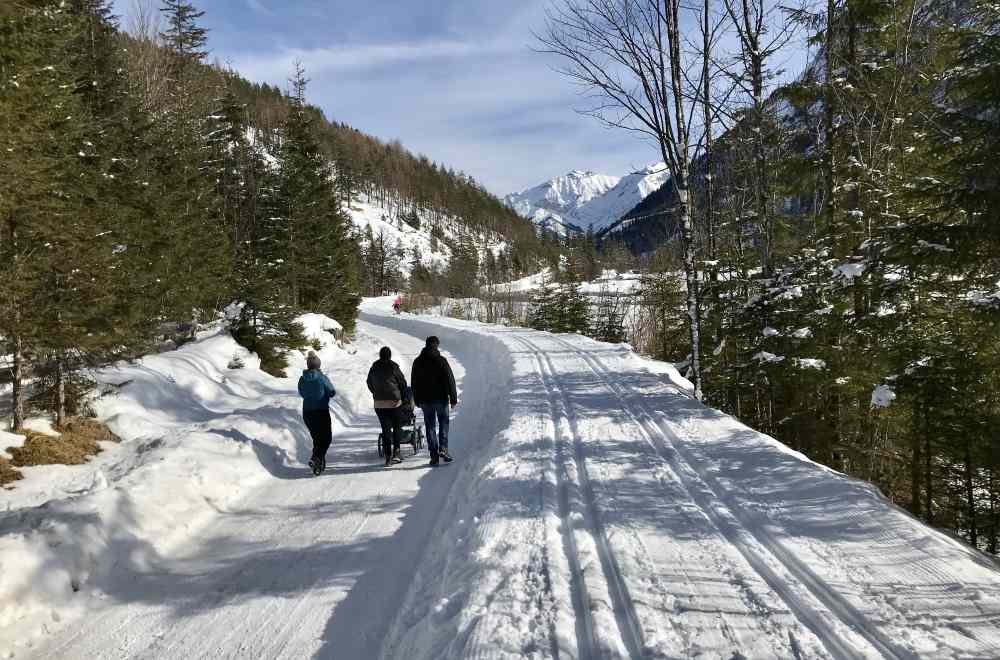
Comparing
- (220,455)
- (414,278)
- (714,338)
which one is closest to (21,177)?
(220,455)

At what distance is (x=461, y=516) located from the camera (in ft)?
18.0

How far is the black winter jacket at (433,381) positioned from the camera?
7875 millimetres

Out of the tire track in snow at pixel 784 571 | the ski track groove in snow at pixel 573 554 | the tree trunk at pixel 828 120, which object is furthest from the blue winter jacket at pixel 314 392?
the tree trunk at pixel 828 120

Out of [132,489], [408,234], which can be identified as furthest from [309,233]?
[408,234]

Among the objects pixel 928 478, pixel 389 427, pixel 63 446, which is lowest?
pixel 928 478

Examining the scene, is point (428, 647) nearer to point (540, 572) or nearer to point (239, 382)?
point (540, 572)

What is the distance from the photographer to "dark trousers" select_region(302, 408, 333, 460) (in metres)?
7.56

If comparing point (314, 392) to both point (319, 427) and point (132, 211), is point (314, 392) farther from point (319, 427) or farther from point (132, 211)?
point (132, 211)

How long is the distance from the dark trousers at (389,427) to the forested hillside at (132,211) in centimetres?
618

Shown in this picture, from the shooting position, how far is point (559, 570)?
4090mm

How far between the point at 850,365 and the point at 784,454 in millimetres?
4082

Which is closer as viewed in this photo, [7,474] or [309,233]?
[7,474]

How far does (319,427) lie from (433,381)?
5.73 ft

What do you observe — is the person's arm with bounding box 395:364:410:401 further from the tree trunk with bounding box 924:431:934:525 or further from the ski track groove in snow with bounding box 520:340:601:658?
the tree trunk with bounding box 924:431:934:525
